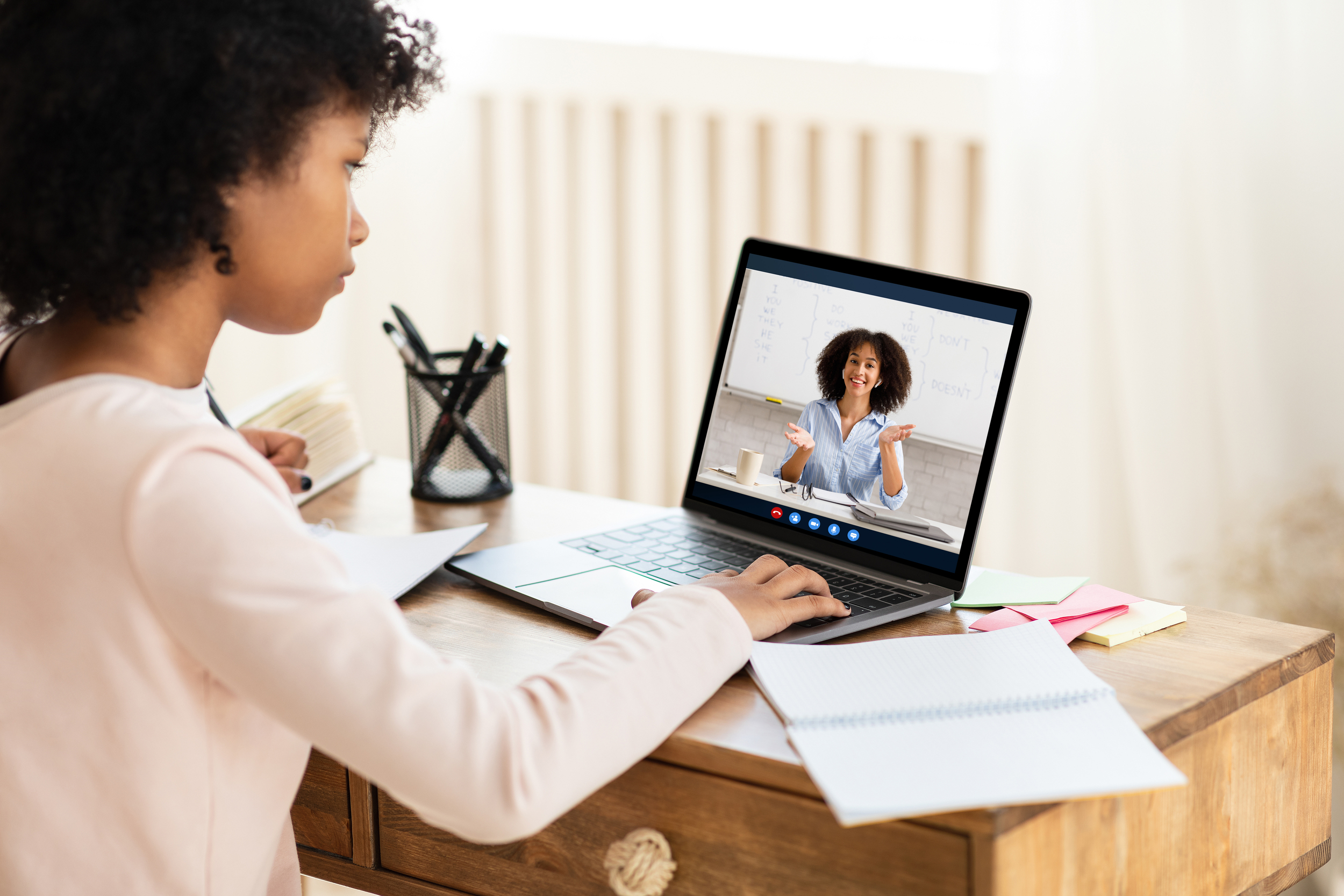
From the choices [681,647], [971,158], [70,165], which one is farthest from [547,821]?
[971,158]

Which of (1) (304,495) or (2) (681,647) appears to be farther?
(1) (304,495)

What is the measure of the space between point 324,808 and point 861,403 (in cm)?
51

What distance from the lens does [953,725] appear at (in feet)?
2.31

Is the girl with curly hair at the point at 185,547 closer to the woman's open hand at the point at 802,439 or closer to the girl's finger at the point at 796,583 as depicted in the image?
the girl's finger at the point at 796,583

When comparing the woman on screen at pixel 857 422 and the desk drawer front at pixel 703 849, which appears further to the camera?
the woman on screen at pixel 857 422

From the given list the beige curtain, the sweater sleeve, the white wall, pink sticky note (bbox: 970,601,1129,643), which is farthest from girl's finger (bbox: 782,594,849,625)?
the white wall

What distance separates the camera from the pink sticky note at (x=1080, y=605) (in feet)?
2.90

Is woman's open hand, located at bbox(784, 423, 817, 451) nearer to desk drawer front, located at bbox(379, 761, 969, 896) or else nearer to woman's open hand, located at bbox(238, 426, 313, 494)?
desk drawer front, located at bbox(379, 761, 969, 896)

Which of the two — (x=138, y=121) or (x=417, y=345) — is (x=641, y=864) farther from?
(x=417, y=345)

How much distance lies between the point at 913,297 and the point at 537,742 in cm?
50

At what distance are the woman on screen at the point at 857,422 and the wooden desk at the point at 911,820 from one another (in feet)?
0.41

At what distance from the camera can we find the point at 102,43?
63 cm

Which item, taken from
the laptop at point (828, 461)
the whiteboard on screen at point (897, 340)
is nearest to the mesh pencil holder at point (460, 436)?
the laptop at point (828, 461)

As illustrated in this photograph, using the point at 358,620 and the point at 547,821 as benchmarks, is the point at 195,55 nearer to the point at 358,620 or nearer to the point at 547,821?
the point at 358,620
